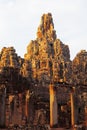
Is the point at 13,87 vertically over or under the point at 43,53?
under

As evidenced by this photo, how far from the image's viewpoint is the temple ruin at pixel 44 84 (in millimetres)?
38750

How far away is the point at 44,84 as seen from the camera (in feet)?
209

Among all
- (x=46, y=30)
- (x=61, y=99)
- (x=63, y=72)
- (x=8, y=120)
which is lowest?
(x=8, y=120)

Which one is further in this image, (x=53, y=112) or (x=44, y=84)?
(x=44, y=84)

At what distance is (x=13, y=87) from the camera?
43.8m

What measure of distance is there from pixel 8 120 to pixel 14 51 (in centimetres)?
5470

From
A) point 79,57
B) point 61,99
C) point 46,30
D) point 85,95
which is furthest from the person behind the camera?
point 46,30

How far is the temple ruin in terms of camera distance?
38750mm

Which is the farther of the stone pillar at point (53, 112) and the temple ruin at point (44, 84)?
the temple ruin at point (44, 84)

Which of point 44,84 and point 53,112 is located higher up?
point 44,84

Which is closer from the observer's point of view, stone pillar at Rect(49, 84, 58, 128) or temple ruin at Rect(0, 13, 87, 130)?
stone pillar at Rect(49, 84, 58, 128)

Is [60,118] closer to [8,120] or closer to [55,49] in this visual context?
[8,120]

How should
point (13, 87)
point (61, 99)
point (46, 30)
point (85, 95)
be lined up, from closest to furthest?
point (13, 87)
point (61, 99)
point (85, 95)
point (46, 30)

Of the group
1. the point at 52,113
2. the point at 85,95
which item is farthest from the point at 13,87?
the point at 85,95
